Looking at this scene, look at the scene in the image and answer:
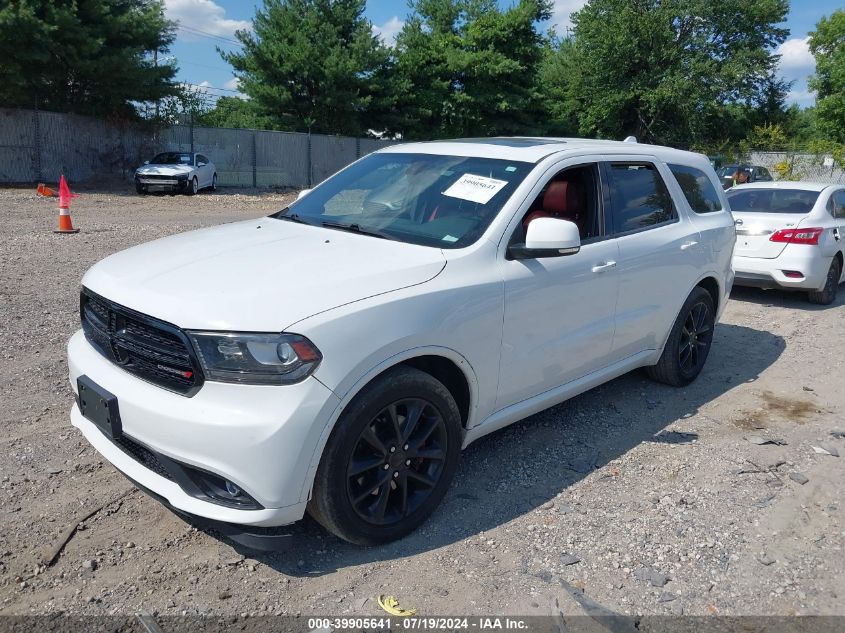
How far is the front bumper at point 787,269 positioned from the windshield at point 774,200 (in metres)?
0.75

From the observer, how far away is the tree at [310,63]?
2984cm

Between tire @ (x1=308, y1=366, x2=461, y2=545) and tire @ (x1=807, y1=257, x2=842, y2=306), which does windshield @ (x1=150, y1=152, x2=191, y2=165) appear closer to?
tire @ (x1=807, y1=257, x2=842, y2=306)

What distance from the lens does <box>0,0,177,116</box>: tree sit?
21688 millimetres

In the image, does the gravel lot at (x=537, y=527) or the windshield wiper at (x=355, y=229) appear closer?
the gravel lot at (x=537, y=527)

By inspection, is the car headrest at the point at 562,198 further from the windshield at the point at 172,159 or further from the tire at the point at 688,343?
the windshield at the point at 172,159

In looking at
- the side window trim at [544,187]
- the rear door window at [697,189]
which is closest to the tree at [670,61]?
the rear door window at [697,189]

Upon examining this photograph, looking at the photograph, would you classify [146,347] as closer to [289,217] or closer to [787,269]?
[289,217]

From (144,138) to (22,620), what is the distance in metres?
27.2

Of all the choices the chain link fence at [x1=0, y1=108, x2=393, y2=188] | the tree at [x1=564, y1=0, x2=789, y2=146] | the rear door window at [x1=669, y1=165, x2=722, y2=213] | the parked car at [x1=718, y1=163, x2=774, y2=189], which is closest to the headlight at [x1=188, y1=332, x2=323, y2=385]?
the rear door window at [x1=669, y1=165, x2=722, y2=213]

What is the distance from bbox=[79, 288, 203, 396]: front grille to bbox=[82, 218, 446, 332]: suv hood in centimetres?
5

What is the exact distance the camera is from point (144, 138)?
Answer: 88.1 feet

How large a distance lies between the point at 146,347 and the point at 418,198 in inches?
68.8

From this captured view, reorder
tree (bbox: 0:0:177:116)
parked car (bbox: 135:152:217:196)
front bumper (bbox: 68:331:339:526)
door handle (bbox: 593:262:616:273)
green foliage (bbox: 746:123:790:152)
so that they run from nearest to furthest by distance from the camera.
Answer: front bumper (bbox: 68:331:339:526) → door handle (bbox: 593:262:616:273) → tree (bbox: 0:0:177:116) → parked car (bbox: 135:152:217:196) → green foliage (bbox: 746:123:790:152)

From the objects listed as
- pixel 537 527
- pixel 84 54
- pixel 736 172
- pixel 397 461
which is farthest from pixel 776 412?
pixel 84 54
